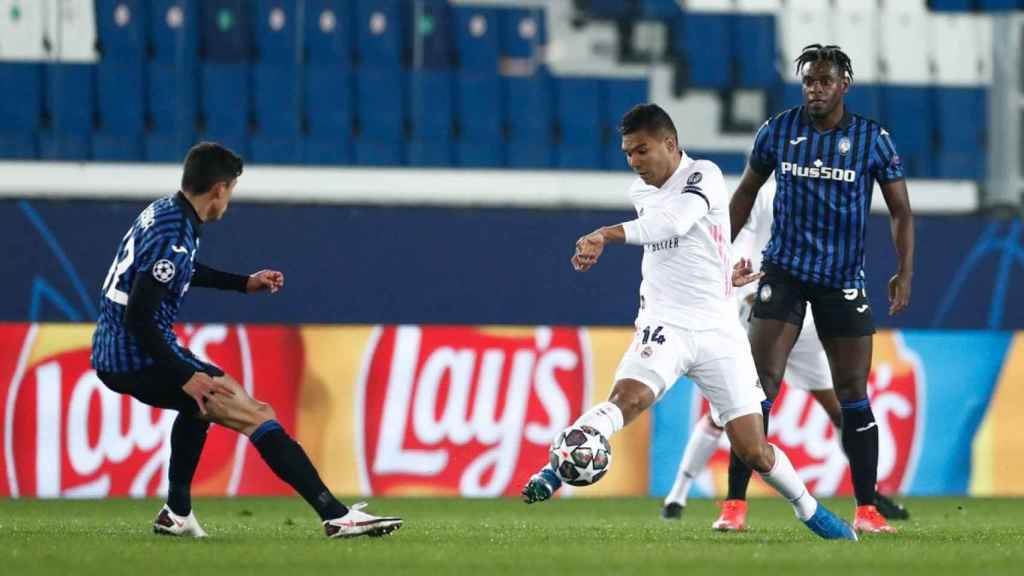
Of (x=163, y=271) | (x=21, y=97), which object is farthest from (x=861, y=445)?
(x=21, y=97)

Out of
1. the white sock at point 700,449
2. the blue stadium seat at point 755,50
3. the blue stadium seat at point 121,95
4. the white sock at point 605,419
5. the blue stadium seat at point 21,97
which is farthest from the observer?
the blue stadium seat at point 755,50

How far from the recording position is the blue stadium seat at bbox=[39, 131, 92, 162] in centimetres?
1156

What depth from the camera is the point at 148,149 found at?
464 inches

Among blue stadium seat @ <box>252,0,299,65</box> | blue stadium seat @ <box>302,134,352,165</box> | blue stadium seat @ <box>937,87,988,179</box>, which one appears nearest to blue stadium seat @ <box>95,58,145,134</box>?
blue stadium seat @ <box>252,0,299,65</box>

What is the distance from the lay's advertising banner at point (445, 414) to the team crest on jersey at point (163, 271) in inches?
162

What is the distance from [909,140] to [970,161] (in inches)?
19.4

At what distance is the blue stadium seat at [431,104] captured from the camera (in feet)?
40.7

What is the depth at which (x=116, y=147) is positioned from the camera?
11750mm

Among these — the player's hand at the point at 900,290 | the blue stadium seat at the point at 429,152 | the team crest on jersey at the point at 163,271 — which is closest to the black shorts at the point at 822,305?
the player's hand at the point at 900,290

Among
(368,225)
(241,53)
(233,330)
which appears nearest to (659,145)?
(233,330)

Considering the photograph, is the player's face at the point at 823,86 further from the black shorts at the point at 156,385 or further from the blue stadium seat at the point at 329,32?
the blue stadium seat at the point at 329,32

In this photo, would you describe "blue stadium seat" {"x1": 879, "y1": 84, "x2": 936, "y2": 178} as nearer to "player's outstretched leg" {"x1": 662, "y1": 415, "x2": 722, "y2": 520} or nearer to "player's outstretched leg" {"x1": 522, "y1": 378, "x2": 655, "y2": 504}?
"player's outstretched leg" {"x1": 662, "y1": 415, "x2": 722, "y2": 520}

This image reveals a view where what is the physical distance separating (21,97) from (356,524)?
628 centimetres

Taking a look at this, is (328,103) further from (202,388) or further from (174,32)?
(202,388)
